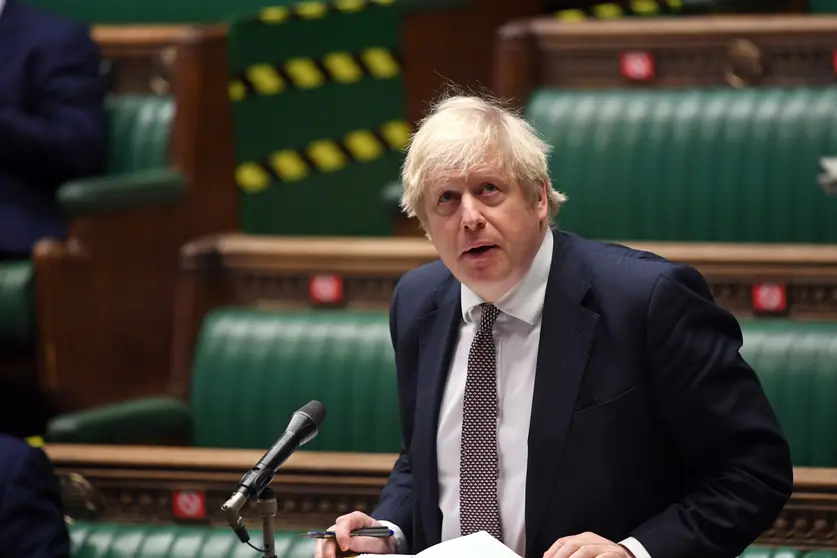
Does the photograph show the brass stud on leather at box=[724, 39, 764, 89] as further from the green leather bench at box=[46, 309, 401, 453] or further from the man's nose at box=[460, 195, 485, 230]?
the man's nose at box=[460, 195, 485, 230]

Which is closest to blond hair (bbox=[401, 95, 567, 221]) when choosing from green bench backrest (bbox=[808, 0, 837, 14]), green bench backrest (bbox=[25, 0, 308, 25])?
green bench backrest (bbox=[808, 0, 837, 14])

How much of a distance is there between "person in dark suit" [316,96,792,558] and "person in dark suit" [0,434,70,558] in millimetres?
433

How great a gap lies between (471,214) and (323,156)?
3.93ft

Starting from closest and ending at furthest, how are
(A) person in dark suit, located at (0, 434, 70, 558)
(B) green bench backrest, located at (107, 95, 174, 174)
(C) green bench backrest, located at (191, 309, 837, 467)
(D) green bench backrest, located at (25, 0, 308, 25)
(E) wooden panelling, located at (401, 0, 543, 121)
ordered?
(A) person in dark suit, located at (0, 434, 70, 558), (C) green bench backrest, located at (191, 309, 837, 467), (B) green bench backrest, located at (107, 95, 174, 174), (E) wooden panelling, located at (401, 0, 543, 121), (D) green bench backrest, located at (25, 0, 308, 25)

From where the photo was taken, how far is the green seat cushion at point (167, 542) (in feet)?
3.99

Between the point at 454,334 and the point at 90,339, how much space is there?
881 mm

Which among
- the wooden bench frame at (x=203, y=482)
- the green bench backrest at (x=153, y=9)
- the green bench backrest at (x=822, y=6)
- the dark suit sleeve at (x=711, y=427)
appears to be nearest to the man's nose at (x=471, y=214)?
the dark suit sleeve at (x=711, y=427)

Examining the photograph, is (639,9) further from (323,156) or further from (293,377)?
Answer: (293,377)

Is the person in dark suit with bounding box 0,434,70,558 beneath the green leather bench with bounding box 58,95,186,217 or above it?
beneath

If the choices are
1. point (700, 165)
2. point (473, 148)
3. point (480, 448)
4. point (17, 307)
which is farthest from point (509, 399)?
point (17, 307)

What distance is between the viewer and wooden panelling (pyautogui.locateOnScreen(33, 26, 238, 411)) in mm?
1657

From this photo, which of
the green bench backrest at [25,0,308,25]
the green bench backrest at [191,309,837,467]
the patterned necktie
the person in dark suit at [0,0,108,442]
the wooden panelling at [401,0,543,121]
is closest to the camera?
the patterned necktie

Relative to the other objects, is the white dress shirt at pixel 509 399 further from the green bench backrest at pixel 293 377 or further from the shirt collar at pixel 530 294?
the green bench backrest at pixel 293 377

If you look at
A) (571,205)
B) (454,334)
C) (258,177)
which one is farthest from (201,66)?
(454,334)
